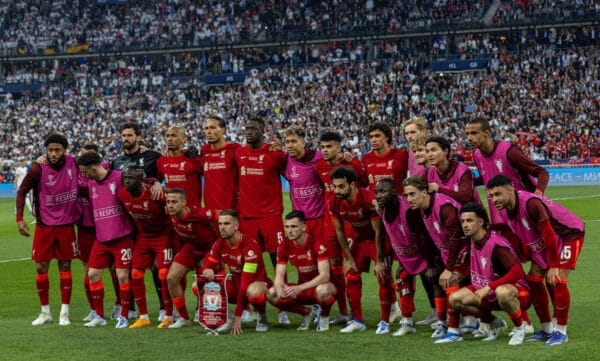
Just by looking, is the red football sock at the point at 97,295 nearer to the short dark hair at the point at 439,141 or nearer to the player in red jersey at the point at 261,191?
the player in red jersey at the point at 261,191

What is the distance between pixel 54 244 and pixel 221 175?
2322 millimetres

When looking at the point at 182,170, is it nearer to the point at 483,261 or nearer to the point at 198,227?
the point at 198,227

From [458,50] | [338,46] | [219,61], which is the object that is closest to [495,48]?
[458,50]

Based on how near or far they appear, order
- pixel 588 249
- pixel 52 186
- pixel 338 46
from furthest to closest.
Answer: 1. pixel 338 46
2. pixel 588 249
3. pixel 52 186

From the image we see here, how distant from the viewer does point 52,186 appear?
39.1 ft

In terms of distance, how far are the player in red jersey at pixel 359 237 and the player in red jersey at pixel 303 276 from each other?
0.26 metres

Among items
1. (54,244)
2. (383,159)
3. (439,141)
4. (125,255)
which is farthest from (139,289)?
(439,141)

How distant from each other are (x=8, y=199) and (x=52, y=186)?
1339 inches

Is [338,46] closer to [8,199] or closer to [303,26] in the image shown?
[303,26]

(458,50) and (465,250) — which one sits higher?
(458,50)

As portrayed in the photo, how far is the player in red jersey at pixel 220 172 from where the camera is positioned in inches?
460

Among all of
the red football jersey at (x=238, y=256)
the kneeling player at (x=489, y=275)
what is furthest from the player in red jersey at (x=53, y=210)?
the kneeling player at (x=489, y=275)

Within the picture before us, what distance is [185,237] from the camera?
36.7ft

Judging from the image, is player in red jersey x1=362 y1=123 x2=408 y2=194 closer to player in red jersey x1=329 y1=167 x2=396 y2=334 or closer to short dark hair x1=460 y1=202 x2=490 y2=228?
player in red jersey x1=329 y1=167 x2=396 y2=334
